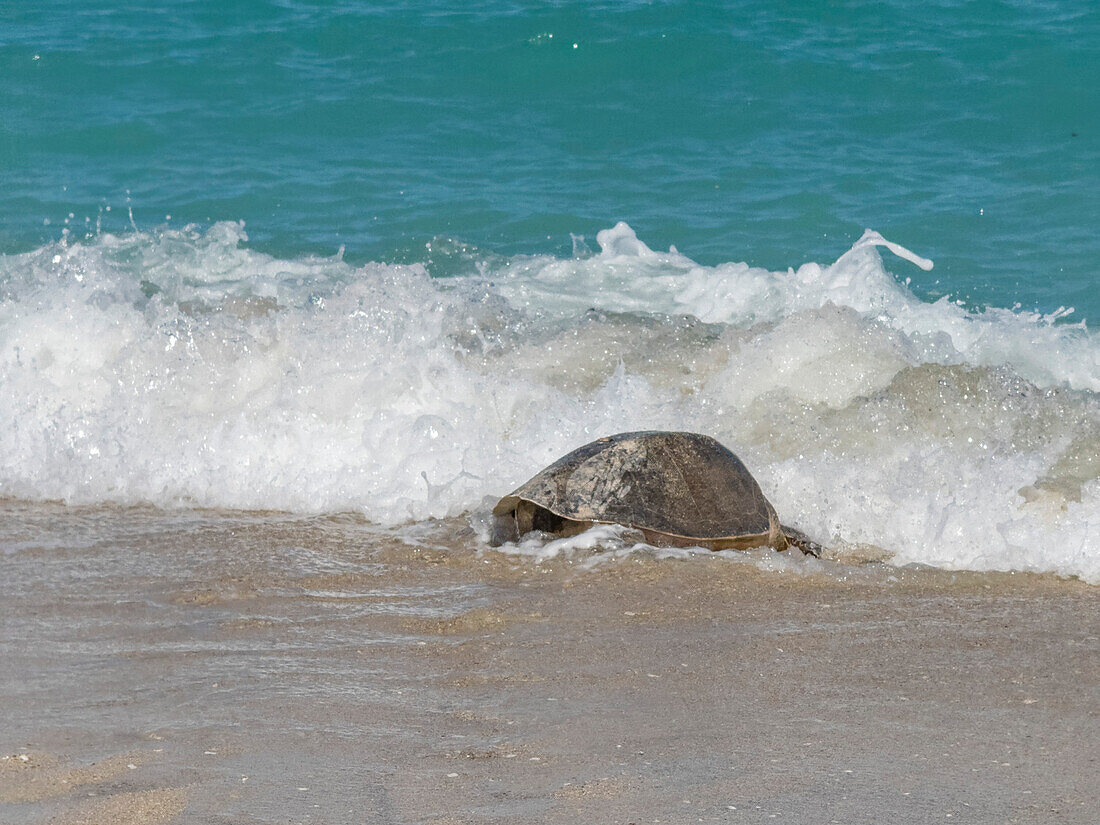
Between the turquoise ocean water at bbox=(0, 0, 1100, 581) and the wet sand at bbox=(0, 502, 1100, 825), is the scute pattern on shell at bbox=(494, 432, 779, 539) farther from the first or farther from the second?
the turquoise ocean water at bbox=(0, 0, 1100, 581)

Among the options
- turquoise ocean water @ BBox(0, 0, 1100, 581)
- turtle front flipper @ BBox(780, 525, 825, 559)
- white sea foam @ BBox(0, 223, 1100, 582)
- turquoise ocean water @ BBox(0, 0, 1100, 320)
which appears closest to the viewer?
turtle front flipper @ BBox(780, 525, 825, 559)

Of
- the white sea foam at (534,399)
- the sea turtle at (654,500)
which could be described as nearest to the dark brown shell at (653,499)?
the sea turtle at (654,500)

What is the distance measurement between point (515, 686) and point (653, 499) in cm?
131

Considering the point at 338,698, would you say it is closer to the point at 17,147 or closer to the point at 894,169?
the point at 894,169

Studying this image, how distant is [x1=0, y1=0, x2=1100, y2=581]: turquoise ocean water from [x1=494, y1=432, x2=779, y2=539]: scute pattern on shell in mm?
526

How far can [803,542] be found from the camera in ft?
14.8

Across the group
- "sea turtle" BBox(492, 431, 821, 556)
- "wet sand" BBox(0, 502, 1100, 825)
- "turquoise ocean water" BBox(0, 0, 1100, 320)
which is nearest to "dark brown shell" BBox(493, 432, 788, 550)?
"sea turtle" BBox(492, 431, 821, 556)

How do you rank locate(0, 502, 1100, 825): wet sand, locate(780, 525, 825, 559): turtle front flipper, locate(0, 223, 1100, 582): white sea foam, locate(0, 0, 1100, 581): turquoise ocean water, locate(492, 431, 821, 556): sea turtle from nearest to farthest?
locate(0, 502, 1100, 825): wet sand
locate(492, 431, 821, 556): sea turtle
locate(780, 525, 825, 559): turtle front flipper
locate(0, 223, 1100, 582): white sea foam
locate(0, 0, 1100, 581): turquoise ocean water

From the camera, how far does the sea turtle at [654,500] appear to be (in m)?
4.34

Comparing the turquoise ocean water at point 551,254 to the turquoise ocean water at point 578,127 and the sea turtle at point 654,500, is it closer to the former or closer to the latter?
the turquoise ocean water at point 578,127

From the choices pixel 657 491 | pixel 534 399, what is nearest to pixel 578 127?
pixel 534 399

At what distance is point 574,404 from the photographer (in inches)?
219

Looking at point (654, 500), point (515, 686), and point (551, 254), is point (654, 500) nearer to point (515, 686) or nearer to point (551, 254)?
point (515, 686)

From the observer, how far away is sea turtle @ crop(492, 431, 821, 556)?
14.2 ft
